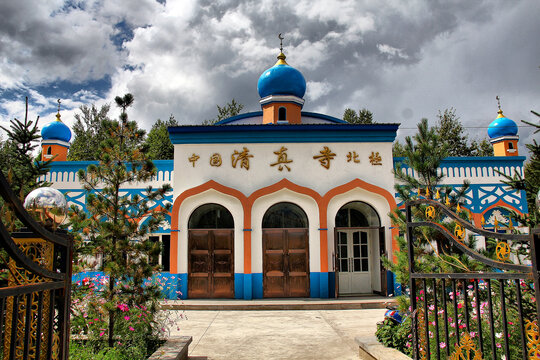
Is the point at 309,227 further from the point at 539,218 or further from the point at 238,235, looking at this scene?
the point at 539,218

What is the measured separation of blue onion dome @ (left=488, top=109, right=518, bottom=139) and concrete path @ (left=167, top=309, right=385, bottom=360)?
28.6ft

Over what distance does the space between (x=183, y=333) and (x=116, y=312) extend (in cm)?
244

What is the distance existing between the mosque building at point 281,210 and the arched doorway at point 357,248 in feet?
0.09

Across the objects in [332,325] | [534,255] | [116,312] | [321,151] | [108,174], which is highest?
[321,151]

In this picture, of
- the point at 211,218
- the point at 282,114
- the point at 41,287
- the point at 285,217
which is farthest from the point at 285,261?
the point at 41,287

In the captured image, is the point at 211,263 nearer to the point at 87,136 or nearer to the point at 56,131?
the point at 56,131

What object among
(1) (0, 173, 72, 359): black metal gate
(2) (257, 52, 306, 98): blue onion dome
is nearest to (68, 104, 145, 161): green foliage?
(2) (257, 52, 306, 98): blue onion dome

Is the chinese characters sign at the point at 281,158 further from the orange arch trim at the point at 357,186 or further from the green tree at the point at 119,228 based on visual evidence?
the green tree at the point at 119,228

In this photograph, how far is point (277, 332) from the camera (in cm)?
753

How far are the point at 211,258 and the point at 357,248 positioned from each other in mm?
4195

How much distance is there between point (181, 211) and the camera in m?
11.5

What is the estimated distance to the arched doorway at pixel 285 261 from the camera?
11.2 m

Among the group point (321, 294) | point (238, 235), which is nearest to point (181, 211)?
point (238, 235)

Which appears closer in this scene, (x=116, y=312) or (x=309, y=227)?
(x=116, y=312)
